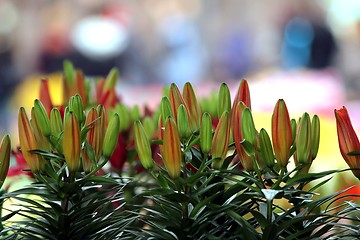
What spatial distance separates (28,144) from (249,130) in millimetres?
175

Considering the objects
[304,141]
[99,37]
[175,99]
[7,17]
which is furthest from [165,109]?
[7,17]

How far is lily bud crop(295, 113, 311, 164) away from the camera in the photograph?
646 millimetres

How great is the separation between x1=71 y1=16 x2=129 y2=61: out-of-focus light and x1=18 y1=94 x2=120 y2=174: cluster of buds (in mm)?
4864

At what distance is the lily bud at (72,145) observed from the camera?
2.06 ft

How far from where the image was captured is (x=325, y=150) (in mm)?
1443

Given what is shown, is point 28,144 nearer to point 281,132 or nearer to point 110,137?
point 110,137

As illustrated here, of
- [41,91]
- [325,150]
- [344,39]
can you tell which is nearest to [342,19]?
[344,39]

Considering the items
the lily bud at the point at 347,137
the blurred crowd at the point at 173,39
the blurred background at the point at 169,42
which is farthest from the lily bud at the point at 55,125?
the blurred crowd at the point at 173,39

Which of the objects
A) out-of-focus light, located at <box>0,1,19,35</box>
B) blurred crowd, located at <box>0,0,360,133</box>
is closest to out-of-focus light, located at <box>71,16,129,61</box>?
blurred crowd, located at <box>0,0,360,133</box>

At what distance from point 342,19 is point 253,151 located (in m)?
4.73

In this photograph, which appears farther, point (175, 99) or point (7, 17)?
point (7, 17)

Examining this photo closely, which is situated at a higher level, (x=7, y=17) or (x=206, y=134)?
(x=7, y=17)

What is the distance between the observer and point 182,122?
Answer: 659mm

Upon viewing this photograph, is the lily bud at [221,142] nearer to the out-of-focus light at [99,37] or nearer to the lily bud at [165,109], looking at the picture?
the lily bud at [165,109]
